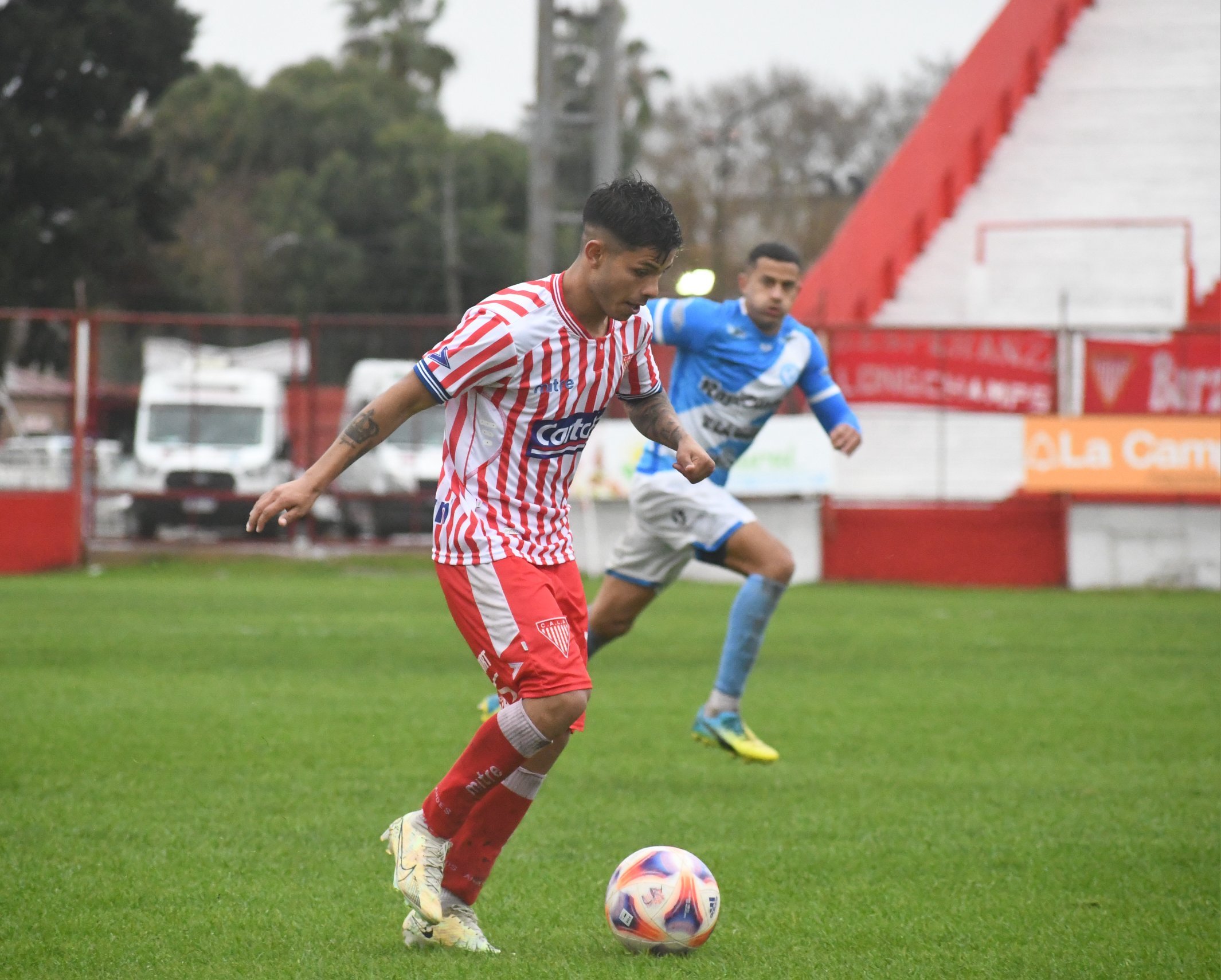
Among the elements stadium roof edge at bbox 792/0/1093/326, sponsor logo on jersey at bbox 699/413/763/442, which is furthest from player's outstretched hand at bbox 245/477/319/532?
stadium roof edge at bbox 792/0/1093/326

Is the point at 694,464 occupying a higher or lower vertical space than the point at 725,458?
lower

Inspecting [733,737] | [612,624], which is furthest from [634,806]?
[612,624]

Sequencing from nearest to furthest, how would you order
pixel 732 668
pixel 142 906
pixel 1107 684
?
pixel 142 906
pixel 732 668
pixel 1107 684

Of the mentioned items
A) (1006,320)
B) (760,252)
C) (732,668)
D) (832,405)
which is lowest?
(732,668)

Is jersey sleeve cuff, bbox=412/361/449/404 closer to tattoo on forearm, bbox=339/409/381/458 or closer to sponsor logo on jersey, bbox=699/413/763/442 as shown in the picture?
tattoo on forearm, bbox=339/409/381/458

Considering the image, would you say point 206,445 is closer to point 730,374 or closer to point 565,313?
point 730,374

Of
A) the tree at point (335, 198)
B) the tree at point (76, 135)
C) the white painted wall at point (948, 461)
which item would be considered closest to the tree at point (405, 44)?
the tree at point (335, 198)

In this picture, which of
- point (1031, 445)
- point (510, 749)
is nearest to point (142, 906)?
point (510, 749)

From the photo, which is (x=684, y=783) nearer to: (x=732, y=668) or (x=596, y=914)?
(x=732, y=668)

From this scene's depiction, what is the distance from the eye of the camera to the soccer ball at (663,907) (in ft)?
13.8

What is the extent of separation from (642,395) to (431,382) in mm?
796

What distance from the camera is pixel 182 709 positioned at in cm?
827

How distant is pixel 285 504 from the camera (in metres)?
3.90

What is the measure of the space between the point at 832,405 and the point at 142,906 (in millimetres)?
4211
